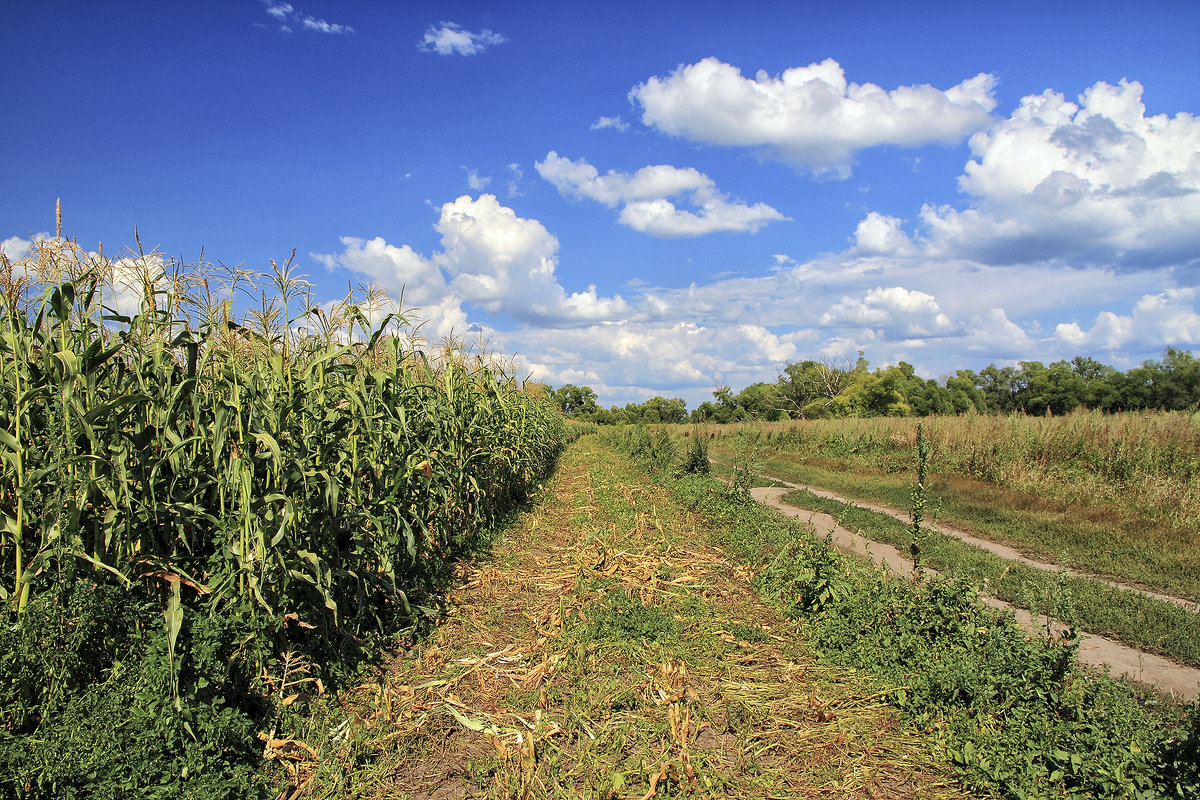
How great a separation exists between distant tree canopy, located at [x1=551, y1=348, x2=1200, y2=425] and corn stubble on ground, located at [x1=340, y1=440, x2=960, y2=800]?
64.7ft

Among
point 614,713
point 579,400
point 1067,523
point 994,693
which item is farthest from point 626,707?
point 579,400

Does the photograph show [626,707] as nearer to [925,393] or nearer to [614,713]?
[614,713]

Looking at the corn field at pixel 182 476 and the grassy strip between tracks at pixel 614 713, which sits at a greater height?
the corn field at pixel 182 476

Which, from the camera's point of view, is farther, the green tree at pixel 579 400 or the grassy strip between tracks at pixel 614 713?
the green tree at pixel 579 400

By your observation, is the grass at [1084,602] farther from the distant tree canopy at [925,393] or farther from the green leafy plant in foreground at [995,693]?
the distant tree canopy at [925,393]

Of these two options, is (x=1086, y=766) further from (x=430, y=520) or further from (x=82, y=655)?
(x=430, y=520)

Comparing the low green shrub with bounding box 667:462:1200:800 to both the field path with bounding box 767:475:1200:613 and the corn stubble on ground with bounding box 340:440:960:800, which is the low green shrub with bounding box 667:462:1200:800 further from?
the field path with bounding box 767:475:1200:613

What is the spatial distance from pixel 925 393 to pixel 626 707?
42448 millimetres

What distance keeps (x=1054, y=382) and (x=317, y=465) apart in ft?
147

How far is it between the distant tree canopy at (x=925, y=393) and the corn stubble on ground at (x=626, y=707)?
1971 centimetres

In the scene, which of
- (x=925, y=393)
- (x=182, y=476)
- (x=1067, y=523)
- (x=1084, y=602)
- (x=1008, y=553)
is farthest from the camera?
(x=925, y=393)

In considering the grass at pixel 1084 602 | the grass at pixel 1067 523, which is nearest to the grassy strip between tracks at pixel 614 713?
the grass at pixel 1084 602

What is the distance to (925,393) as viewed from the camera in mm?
40188

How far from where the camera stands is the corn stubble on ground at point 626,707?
2.86 metres
